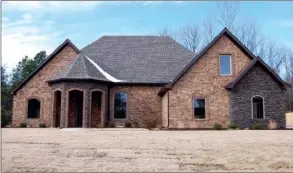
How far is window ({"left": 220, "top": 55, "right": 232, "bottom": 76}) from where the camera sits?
2348 cm

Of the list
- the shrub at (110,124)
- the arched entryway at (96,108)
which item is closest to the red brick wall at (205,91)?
the shrub at (110,124)

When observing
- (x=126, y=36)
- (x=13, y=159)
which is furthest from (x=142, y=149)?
(x=126, y=36)

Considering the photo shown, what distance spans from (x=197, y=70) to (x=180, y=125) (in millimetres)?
3796

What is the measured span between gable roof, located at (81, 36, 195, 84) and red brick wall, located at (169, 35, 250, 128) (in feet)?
11.9

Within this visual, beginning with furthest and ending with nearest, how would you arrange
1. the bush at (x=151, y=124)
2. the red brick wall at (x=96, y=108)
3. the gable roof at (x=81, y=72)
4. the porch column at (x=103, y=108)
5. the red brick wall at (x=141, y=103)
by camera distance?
the red brick wall at (x=141, y=103)
the red brick wall at (x=96, y=108)
the bush at (x=151, y=124)
the porch column at (x=103, y=108)
the gable roof at (x=81, y=72)

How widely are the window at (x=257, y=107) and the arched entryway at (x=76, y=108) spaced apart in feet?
39.4

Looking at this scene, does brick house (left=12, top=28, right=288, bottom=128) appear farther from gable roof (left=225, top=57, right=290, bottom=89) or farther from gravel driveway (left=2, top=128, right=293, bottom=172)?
gravel driveway (left=2, top=128, right=293, bottom=172)

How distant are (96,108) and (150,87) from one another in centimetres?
434

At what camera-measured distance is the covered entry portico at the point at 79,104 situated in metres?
23.6

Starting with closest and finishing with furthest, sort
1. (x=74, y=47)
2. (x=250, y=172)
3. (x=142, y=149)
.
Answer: (x=250, y=172)
(x=142, y=149)
(x=74, y=47)

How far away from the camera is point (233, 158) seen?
8.65m

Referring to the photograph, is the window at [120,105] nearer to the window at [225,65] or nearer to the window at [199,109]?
the window at [199,109]

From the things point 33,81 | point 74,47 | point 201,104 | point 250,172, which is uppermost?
point 74,47

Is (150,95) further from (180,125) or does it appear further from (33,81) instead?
(33,81)
